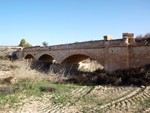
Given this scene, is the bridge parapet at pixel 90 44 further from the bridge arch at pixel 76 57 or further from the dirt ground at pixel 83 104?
the dirt ground at pixel 83 104

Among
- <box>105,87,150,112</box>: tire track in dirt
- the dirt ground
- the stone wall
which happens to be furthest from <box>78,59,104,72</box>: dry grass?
the stone wall

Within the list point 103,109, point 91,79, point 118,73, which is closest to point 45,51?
point 91,79

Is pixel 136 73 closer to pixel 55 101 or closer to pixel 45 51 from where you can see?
pixel 55 101

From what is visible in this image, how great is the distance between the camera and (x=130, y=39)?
959 cm

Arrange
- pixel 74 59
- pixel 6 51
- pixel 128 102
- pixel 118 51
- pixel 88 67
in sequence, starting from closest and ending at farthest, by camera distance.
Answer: pixel 128 102 → pixel 118 51 → pixel 74 59 → pixel 88 67 → pixel 6 51

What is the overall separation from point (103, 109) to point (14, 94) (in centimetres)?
390

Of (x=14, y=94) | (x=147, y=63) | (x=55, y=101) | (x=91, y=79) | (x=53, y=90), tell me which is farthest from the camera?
(x=91, y=79)

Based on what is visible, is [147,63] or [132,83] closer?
[132,83]

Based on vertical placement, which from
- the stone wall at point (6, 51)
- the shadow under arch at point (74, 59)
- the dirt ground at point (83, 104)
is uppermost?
the stone wall at point (6, 51)

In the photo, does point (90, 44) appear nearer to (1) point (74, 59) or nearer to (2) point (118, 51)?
(2) point (118, 51)

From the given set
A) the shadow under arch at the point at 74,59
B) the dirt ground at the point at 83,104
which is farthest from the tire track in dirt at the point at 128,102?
the shadow under arch at the point at 74,59

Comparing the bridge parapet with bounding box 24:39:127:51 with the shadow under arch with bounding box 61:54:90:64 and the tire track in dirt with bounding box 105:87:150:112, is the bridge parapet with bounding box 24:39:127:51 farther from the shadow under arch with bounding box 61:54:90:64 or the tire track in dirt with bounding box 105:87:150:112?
the tire track in dirt with bounding box 105:87:150:112

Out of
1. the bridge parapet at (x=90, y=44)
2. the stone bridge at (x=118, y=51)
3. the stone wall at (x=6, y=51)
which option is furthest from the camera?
the stone wall at (x=6, y=51)

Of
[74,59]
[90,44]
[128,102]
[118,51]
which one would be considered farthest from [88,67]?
[128,102]
